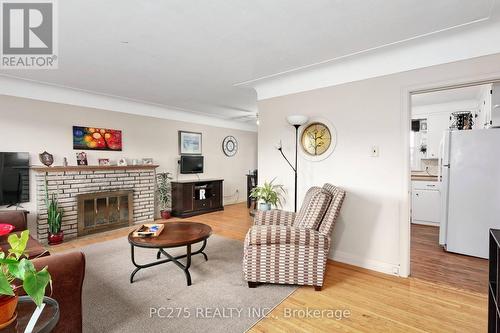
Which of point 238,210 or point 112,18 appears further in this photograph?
point 238,210

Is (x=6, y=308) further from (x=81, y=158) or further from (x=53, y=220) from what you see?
(x=81, y=158)

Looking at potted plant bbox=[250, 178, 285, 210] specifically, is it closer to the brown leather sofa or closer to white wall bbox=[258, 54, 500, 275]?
white wall bbox=[258, 54, 500, 275]

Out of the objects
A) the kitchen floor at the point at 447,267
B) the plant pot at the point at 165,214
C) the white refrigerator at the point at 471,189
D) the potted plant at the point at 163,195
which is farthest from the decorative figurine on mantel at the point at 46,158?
the white refrigerator at the point at 471,189

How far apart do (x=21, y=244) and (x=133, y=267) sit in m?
2.15

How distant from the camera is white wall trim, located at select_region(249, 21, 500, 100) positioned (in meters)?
2.23

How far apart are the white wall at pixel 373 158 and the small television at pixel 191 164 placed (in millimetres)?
3214

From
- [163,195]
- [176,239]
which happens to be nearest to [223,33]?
[176,239]

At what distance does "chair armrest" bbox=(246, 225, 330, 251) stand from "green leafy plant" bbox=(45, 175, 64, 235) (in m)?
3.21

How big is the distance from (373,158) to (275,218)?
132 centimetres

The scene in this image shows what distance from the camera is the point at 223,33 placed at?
225 centimetres

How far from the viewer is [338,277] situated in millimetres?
2660

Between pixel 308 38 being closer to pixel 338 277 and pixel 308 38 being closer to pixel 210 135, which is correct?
pixel 338 277

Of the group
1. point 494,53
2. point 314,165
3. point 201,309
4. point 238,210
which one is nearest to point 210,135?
point 238,210

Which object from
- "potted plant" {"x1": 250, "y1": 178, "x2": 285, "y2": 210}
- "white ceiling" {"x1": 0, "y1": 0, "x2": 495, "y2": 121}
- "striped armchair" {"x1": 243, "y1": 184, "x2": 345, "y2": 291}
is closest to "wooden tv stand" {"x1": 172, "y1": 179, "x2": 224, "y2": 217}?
"potted plant" {"x1": 250, "y1": 178, "x2": 285, "y2": 210}
